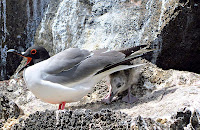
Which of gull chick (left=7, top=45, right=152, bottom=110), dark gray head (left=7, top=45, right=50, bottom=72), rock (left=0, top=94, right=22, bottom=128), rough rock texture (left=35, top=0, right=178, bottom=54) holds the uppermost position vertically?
rough rock texture (left=35, top=0, right=178, bottom=54)

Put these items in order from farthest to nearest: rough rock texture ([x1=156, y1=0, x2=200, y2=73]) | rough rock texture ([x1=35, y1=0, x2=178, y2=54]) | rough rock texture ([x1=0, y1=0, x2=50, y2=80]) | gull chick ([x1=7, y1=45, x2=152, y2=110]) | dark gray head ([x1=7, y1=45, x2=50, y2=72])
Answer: rough rock texture ([x1=0, y1=0, x2=50, y2=80]), rough rock texture ([x1=35, y1=0, x2=178, y2=54]), rough rock texture ([x1=156, y1=0, x2=200, y2=73]), dark gray head ([x1=7, y1=45, x2=50, y2=72]), gull chick ([x1=7, y1=45, x2=152, y2=110])

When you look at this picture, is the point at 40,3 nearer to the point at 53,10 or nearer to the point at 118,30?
the point at 53,10

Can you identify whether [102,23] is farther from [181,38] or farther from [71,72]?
[71,72]

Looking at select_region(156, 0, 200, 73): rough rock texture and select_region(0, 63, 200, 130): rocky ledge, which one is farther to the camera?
select_region(156, 0, 200, 73): rough rock texture

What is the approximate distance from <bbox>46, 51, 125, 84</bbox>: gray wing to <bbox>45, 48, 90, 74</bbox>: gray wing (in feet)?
0.14

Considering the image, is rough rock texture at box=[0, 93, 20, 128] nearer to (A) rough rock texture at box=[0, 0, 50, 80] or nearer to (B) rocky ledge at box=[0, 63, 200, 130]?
(B) rocky ledge at box=[0, 63, 200, 130]

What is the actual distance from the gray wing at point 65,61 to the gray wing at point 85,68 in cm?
4

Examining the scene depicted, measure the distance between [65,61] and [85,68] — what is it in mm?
257

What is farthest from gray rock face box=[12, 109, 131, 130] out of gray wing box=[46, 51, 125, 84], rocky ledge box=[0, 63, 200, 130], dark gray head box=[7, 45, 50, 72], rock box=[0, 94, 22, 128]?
dark gray head box=[7, 45, 50, 72]

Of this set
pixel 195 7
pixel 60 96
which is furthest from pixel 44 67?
pixel 195 7

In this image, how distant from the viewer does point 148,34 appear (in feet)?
16.0

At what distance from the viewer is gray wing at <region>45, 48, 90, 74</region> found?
3490 mm

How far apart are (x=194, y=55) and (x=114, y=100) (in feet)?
6.76

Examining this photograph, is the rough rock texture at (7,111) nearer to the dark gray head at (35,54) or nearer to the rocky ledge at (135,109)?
the rocky ledge at (135,109)
